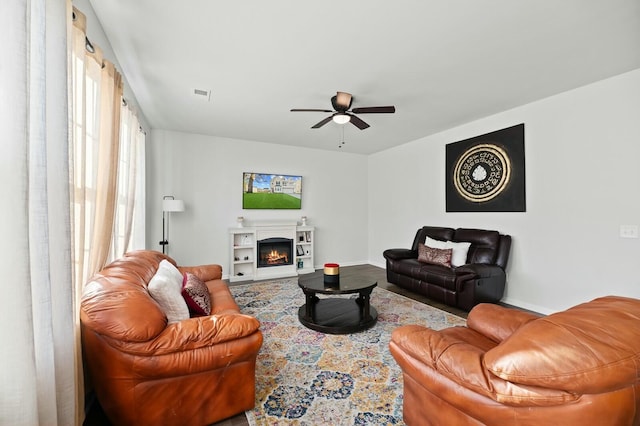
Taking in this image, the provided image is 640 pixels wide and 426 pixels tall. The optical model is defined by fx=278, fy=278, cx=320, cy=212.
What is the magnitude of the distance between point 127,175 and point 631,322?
3938mm

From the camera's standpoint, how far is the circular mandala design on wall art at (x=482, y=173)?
408 centimetres

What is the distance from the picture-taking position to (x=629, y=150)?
2947mm

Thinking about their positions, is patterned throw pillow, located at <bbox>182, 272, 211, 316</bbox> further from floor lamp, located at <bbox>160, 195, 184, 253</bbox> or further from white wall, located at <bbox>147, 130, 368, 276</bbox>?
white wall, located at <bbox>147, 130, 368, 276</bbox>

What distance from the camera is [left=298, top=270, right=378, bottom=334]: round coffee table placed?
295 cm

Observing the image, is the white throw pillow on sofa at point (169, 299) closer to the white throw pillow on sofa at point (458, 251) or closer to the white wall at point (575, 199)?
the white throw pillow on sofa at point (458, 251)

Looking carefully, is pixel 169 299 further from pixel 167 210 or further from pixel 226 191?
pixel 226 191

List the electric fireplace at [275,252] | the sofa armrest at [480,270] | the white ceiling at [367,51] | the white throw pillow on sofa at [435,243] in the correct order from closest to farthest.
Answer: the white ceiling at [367,51] → the sofa armrest at [480,270] → the white throw pillow on sofa at [435,243] → the electric fireplace at [275,252]

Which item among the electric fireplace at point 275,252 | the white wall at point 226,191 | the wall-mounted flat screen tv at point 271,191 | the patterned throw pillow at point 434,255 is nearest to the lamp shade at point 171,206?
the white wall at point 226,191

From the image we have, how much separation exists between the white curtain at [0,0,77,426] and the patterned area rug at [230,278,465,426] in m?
1.11

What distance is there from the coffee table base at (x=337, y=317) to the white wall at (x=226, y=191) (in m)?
2.67

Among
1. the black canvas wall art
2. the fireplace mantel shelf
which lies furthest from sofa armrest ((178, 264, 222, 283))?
the black canvas wall art

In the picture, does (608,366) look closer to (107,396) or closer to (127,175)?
(107,396)

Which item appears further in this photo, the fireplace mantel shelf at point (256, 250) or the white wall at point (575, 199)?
the fireplace mantel shelf at point (256, 250)

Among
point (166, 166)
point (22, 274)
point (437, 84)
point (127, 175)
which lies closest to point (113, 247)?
point (127, 175)
